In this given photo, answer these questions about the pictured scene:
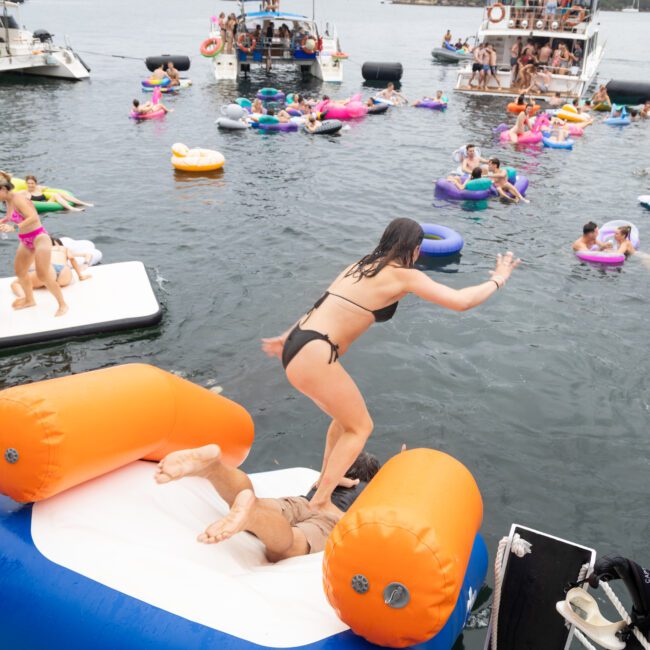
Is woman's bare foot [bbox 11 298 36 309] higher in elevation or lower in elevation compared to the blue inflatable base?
lower

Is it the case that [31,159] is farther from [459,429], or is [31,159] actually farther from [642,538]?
[642,538]

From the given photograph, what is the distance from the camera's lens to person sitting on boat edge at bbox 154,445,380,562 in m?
3.02

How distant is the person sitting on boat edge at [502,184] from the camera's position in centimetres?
1379

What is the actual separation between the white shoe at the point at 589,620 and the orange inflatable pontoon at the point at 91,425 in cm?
229

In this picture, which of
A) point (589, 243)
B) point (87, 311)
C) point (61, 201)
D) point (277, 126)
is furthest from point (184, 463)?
point (277, 126)

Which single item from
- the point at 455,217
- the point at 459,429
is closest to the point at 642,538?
the point at 459,429

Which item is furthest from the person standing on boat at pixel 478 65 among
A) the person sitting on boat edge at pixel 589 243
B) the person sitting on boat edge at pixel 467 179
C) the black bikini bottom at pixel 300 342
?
the black bikini bottom at pixel 300 342

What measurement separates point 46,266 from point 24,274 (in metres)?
0.42

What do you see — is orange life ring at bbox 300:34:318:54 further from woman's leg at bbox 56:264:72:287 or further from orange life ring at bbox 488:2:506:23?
woman's leg at bbox 56:264:72:287

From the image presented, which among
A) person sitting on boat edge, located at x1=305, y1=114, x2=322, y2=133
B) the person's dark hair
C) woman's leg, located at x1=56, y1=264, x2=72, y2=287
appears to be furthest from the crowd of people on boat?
the person's dark hair

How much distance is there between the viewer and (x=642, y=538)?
5.18 metres

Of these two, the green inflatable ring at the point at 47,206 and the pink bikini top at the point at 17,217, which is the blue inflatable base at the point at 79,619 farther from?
the green inflatable ring at the point at 47,206

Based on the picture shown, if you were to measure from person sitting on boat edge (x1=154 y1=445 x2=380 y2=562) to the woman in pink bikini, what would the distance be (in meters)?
4.89

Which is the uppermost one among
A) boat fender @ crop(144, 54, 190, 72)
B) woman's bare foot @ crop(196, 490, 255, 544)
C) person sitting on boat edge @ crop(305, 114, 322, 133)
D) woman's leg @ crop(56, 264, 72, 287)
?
boat fender @ crop(144, 54, 190, 72)
